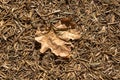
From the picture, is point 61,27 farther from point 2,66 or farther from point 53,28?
point 2,66

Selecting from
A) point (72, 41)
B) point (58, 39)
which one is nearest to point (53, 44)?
point (58, 39)

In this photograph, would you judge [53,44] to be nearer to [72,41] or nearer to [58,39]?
[58,39]

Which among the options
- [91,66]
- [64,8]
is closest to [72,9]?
[64,8]
